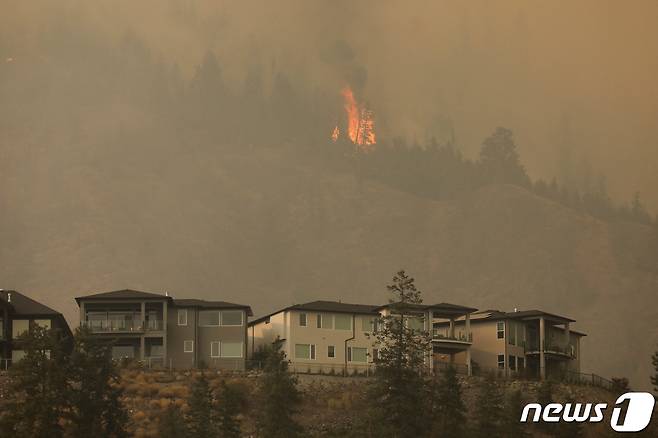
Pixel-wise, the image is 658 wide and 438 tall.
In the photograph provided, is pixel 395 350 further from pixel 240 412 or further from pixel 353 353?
pixel 353 353

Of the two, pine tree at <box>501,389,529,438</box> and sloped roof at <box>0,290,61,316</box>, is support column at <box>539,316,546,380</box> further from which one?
sloped roof at <box>0,290,61,316</box>

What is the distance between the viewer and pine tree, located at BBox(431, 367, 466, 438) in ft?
288

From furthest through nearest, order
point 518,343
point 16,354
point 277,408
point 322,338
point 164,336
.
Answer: point 518,343
point 322,338
point 164,336
point 16,354
point 277,408

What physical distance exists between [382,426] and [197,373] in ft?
101

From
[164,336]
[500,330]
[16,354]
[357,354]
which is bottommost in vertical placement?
[357,354]

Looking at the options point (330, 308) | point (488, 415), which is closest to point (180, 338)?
point (330, 308)

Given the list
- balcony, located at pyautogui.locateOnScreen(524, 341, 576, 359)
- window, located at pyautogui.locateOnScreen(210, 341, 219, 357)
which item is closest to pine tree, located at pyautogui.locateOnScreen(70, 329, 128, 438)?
window, located at pyautogui.locateOnScreen(210, 341, 219, 357)

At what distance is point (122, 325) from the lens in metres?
119

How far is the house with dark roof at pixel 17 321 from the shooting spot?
117000mm

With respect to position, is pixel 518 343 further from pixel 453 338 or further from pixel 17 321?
pixel 17 321

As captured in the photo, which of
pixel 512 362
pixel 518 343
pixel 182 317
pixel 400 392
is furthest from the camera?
pixel 518 343

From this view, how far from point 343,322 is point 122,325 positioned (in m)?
20.1

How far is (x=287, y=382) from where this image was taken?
86.1 metres

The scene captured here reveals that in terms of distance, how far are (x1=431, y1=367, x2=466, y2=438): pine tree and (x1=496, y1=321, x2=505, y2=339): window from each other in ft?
104
